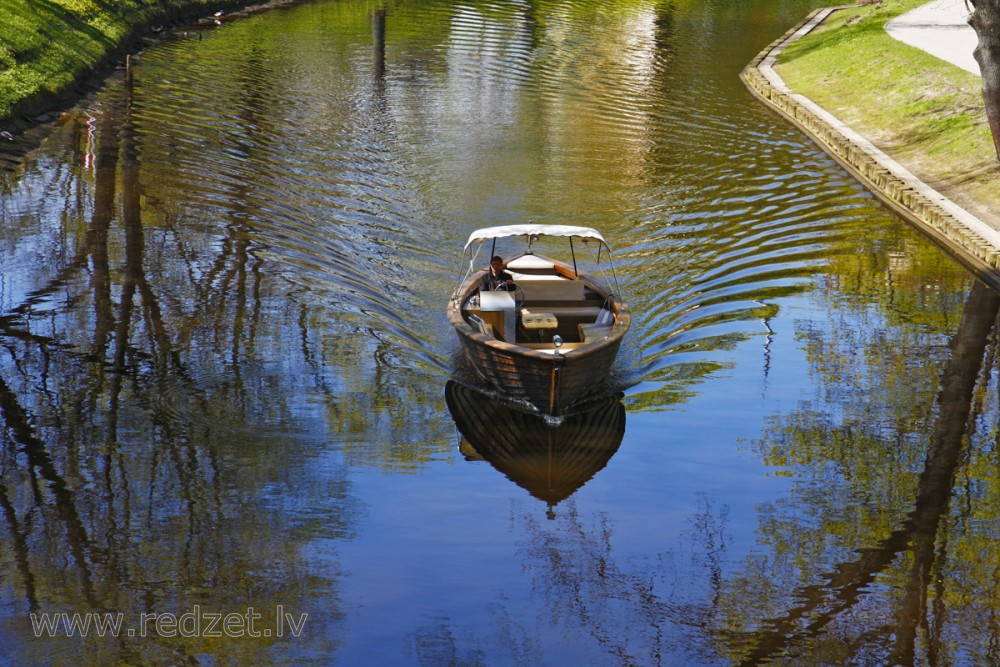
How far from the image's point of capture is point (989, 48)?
21.6 m

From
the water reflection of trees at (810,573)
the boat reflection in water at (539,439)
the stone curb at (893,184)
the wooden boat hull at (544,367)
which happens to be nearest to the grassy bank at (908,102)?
the stone curb at (893,184)

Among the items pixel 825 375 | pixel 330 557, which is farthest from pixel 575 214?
pixel 330 557

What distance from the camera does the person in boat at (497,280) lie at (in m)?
18.9

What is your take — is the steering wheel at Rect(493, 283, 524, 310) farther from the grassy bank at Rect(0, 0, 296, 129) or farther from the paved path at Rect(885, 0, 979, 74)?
the paved path at Rect(885, 0, 979, 74)

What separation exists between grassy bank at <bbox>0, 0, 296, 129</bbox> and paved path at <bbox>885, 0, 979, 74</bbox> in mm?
28980

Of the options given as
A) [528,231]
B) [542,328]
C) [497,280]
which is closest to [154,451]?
[542,328]

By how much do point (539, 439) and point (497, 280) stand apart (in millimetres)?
4019

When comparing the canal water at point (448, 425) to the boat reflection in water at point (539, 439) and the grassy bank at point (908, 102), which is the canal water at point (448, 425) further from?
the grassy bank at point (908, 102)

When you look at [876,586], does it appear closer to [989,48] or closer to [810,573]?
[810,573]

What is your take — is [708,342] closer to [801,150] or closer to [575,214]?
[575,214]

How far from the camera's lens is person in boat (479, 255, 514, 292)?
62.0ft

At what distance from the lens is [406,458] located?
15.1 m

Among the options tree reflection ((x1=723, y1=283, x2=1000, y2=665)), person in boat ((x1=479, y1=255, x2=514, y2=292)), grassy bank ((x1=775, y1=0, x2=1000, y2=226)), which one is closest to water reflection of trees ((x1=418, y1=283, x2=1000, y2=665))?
tree reflection ((x1=723, y1=283, x2=1000, y2=665))

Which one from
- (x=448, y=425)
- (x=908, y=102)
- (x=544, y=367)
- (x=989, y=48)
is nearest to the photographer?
(x=544, y=367)
